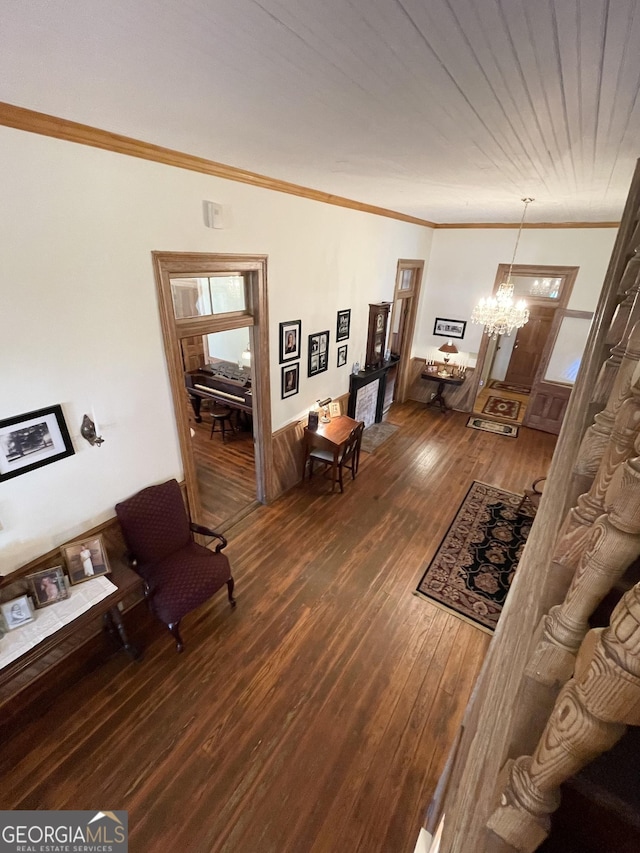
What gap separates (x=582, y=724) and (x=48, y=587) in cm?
266

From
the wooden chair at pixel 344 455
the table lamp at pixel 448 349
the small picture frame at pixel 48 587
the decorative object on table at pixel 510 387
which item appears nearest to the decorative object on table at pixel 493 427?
the table lamp at pixel 448 349

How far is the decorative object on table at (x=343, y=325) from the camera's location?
183 inches

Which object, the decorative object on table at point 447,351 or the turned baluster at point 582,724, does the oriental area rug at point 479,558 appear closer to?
the turned baluster at point 582,724

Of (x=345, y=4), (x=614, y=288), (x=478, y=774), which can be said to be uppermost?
(x=345, y=4)

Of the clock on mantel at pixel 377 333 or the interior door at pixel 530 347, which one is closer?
the clock on mantel at pixel 377 333

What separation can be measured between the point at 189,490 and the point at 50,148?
2.36m

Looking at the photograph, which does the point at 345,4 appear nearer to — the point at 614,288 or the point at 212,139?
the point at 212,139

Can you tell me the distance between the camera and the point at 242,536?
375cm

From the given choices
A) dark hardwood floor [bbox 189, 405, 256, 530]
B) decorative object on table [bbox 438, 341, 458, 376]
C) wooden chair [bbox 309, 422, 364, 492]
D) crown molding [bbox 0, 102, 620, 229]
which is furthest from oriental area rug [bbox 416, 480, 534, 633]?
crown molding [bbox 0, 102, 620, 229]

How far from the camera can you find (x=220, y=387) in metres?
5.52

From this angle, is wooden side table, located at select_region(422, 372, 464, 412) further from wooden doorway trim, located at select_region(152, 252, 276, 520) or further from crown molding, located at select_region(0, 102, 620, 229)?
wooden doorway trim, located at select_region(152, 252, 276, 520)

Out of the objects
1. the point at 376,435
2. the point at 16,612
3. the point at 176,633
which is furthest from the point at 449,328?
the point at 16,612

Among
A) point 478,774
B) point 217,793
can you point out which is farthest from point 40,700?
point 478,774

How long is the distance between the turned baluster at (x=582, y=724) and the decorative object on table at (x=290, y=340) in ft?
11.4
